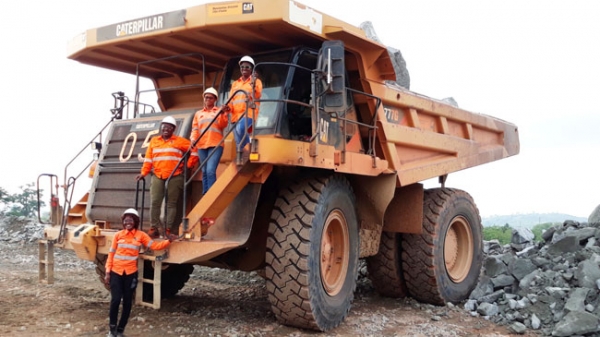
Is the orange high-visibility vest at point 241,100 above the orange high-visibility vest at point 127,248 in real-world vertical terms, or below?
above

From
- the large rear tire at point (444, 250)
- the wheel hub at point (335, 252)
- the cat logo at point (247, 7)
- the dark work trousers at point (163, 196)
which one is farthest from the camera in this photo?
the large rear tire at point (444, 250)

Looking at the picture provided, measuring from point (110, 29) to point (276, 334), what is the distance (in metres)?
3.48

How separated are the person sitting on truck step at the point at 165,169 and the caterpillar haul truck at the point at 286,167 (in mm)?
148

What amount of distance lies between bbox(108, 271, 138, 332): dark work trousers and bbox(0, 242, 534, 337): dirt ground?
24 cm

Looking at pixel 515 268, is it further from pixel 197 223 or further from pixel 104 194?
pixel 104 194

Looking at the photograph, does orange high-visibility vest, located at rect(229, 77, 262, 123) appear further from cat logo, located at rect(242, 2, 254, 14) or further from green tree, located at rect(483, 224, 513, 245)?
green tree, located at rect(483, 224, 513, 245)

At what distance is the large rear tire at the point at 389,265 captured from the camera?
737 centimetres

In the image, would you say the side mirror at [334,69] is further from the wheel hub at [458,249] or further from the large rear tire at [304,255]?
the wheel hub at [458,249]

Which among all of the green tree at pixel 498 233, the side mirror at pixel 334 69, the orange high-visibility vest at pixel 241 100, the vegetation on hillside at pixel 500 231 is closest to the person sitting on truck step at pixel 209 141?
the orange high-visibility vest at pixel 241 100

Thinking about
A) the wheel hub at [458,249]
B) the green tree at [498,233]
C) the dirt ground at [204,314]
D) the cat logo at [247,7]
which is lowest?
the dirt ground at [204,314]

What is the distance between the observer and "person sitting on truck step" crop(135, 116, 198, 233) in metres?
5.14

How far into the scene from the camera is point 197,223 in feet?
15.9

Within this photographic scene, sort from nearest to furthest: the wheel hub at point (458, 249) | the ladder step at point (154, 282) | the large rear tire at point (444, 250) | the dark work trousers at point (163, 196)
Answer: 1. the ladder step at point (154, 282)
2. the dark work trousers at point (163, 196)
3. the large rear tire at point (444, 250)
4. the wheel hub at point (458, 249)

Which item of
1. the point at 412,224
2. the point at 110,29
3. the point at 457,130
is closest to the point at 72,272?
the point at 110,29
